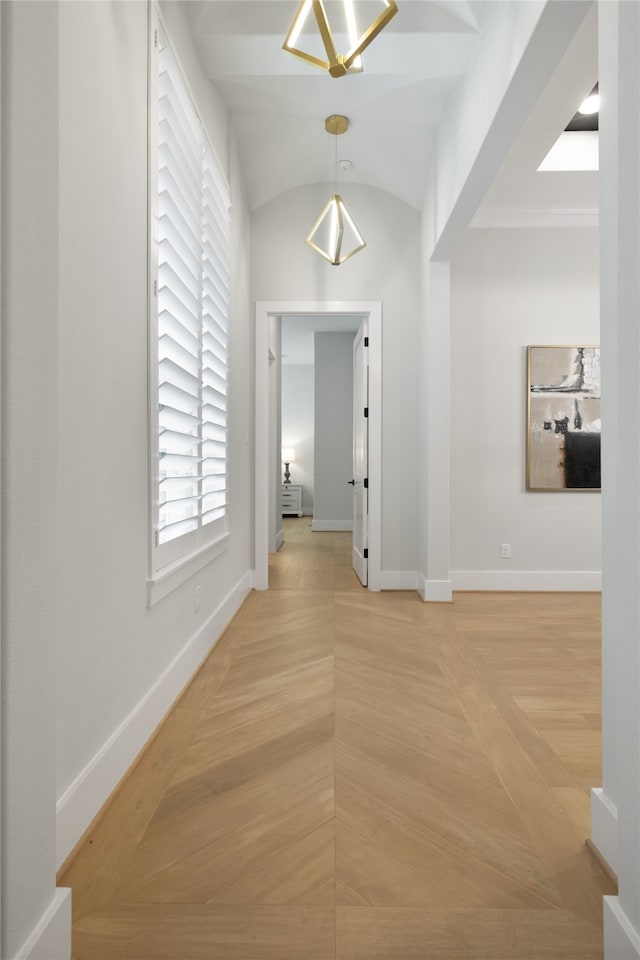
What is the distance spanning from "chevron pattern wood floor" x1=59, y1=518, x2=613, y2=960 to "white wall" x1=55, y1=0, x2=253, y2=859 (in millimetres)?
203

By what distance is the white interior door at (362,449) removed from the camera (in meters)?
4.38

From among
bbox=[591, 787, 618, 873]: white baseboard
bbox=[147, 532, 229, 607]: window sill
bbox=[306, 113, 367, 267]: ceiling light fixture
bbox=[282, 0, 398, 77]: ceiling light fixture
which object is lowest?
bbox=[591, 787, 618, 873]: white baseboard

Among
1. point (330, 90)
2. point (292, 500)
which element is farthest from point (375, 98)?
point (292, 500)

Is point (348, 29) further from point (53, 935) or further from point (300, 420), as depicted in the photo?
point (300, 420)

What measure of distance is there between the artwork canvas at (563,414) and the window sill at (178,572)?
269 centimetres

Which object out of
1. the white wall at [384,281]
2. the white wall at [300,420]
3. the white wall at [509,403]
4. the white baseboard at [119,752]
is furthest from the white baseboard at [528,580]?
the white wall at [300,420]

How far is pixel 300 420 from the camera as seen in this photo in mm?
10805

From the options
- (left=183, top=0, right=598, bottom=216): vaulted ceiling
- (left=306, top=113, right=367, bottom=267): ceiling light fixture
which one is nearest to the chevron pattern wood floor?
(left=306, top=113, right=367, bottom=267): ceiling light fixture

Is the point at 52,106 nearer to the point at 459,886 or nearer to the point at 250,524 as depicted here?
the point at 459,886

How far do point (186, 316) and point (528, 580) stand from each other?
3.30 metres

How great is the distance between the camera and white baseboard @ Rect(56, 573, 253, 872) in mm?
1321

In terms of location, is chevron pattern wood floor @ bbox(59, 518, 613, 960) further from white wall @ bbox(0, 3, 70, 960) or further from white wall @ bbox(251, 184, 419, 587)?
white wall @ bbox(251, 184, 419, 587)

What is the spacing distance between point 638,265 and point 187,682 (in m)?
2.23

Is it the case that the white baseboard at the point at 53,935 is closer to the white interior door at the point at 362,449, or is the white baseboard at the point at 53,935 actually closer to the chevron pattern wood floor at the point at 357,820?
the chevron pattern wood floor at the point at 357,820
